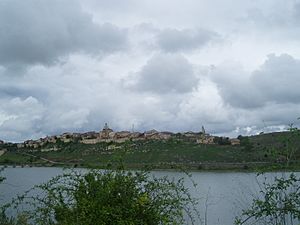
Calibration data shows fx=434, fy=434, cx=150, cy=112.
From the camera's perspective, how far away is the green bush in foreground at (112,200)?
21.8 ft

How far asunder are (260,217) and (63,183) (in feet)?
11.3

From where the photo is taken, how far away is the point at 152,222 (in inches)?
269

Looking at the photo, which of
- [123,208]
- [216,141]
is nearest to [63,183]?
[123,208]

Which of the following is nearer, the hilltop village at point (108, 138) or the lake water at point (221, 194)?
the lake water at point (221, 194)

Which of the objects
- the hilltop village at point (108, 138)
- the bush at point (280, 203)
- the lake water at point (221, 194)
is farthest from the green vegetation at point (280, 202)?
the hilltop village at point (108, 138)

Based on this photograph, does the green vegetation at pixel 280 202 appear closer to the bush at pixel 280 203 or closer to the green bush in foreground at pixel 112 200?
the bush at pixel 280 203

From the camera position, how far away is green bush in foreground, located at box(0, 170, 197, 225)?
6.64m

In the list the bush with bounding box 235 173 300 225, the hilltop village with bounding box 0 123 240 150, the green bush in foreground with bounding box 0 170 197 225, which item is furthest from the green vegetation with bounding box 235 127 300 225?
the hilltop village with bounding box 0 123 240 150

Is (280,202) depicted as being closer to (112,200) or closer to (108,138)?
(112,200)

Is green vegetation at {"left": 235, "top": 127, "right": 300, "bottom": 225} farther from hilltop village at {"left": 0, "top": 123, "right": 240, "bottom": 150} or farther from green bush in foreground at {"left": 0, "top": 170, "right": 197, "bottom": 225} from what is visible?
hilltop village at {"left": 0, "top": 123, "right": 240, "bottom": 150}

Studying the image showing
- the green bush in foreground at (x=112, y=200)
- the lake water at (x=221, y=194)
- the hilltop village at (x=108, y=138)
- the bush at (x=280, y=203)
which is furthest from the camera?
the hilltop village at (x=108, y=138)

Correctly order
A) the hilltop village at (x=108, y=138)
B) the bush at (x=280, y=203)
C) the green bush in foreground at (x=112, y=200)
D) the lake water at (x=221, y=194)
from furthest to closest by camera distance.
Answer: the hilltop village at (x=108, y=138) < the lake water at (x=221, y=194) < the bush at (x=280, y=203) < the green bush in foreground at (x=112, y=200)

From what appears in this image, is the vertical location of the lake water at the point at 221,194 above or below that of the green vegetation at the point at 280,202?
below

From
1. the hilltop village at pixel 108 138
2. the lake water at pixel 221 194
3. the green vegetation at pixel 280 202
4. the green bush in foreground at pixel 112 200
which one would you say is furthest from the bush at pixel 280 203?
the hilltop village at pixel 108 138
